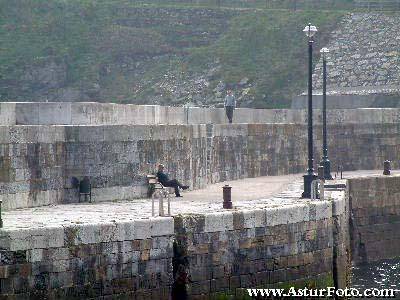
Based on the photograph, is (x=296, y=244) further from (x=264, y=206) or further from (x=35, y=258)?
(x=35, y=258)

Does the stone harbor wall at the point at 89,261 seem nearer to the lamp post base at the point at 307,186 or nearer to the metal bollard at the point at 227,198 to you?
the metal bollard at the point at 227,198

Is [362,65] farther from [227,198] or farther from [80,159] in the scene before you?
[227,198]

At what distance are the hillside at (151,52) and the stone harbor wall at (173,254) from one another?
113 ft

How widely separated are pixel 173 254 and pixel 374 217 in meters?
17.4

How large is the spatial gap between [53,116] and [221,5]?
1906 inches

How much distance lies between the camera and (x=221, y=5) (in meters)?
80.0

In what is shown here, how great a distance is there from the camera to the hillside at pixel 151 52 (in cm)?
6662

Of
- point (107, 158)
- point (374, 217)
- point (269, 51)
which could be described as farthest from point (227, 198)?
point (269, 51)

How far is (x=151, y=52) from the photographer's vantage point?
238 feet

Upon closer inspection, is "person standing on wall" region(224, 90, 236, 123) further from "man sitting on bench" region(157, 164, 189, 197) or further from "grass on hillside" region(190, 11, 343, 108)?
"grass on hillside" region(190, 11, 343, 108)

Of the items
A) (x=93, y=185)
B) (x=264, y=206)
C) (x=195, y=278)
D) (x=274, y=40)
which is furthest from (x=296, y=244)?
(x=274, y=40)

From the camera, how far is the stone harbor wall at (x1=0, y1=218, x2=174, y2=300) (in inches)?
934

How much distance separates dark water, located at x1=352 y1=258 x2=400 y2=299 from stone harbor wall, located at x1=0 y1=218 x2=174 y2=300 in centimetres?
895

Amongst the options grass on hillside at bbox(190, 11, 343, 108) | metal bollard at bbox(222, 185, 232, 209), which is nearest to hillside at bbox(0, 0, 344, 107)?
grass on hillside at bbox(190, 11, 343, 108)
